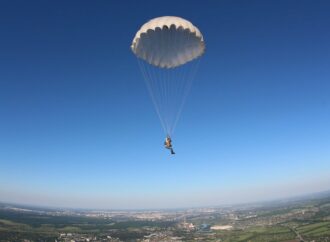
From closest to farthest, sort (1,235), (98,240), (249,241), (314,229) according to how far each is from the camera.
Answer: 1. (249,241)
2. (314,229)
3. (1,235)
4. (98,240)

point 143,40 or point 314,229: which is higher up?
point 143,40

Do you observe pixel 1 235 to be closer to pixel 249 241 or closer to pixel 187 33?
Result: pixel 249 241

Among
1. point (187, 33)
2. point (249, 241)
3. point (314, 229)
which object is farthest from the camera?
point (314, 229)

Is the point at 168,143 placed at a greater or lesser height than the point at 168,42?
lesser

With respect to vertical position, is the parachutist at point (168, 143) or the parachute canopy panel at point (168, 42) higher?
the parachute canopy panel at point (168, 42)

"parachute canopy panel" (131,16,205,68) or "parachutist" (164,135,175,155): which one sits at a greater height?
"parachute canopy panel" (131,16,205,68)

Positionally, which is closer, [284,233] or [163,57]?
[163,57]

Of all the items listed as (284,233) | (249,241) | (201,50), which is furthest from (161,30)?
(284,233)
